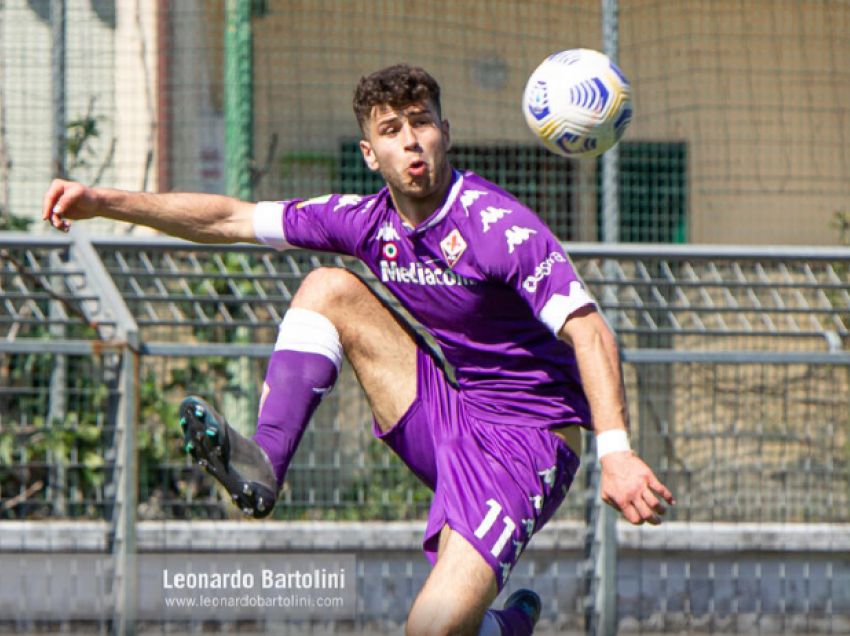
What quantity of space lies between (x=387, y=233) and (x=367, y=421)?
5.84ft

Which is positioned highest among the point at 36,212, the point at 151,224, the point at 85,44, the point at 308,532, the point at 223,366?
the point at 85,44

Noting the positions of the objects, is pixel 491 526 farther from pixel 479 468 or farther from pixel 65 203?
pixel 65 203

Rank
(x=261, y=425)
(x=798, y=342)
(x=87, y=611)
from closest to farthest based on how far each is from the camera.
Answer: (x=261, y=425), (x=87, y=611), (x=798, y=342)

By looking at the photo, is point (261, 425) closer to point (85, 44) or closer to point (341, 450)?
point (341, 450)

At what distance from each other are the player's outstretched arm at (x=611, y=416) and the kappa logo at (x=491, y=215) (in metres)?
0.45

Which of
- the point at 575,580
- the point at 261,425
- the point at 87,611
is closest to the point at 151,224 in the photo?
the point at 261,425

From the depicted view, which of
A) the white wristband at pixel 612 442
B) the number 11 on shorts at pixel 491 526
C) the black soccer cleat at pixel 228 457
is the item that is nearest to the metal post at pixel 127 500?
the black soccer cleat at pixel 228 457

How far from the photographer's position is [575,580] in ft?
18.6

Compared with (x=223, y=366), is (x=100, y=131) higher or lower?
higher

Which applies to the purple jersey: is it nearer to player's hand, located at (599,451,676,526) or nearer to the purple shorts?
the purple shorts

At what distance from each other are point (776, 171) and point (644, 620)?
2.87 meters

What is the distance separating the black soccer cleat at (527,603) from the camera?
14.0 feet

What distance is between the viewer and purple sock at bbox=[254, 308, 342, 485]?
3.85 meters

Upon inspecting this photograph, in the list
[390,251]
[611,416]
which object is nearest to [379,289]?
[390,251]
